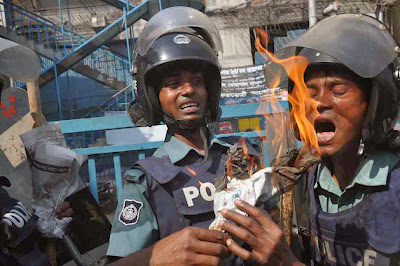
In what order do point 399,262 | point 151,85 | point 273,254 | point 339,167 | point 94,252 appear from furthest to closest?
point 94,252 < point 151,85 < point 339,167 < point 399,262 < point 273,254

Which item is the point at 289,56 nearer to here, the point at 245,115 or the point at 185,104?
the point at 185,104

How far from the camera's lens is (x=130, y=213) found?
5.27 ft

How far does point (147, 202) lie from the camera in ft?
5.52

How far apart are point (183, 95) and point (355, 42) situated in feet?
2.57

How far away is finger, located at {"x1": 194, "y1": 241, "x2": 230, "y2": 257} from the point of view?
4.36ft

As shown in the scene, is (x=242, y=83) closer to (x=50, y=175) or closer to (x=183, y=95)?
(x=50, y=175)

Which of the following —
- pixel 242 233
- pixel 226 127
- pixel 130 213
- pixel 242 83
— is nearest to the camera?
pixel 242 233

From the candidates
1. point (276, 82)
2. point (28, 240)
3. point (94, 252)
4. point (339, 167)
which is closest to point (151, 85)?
point (276, 82)

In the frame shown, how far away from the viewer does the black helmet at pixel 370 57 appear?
59.4 inches

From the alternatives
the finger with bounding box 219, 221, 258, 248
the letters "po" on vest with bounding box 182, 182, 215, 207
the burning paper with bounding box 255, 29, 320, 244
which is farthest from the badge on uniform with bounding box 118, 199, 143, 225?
the burning paper with bounding box 255, 29, 320, 244

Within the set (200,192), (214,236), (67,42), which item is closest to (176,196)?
(200,192)

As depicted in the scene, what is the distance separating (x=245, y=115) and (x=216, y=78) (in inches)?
91.3

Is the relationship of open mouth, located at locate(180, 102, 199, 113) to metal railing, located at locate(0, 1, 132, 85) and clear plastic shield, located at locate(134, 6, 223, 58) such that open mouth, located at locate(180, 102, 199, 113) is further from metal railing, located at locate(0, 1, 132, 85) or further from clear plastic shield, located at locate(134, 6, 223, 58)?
metal railing, located at locate(0, 1, 132, 85)

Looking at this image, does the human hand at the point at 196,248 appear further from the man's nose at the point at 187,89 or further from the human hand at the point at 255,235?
the man's nose at the point at 187,89
